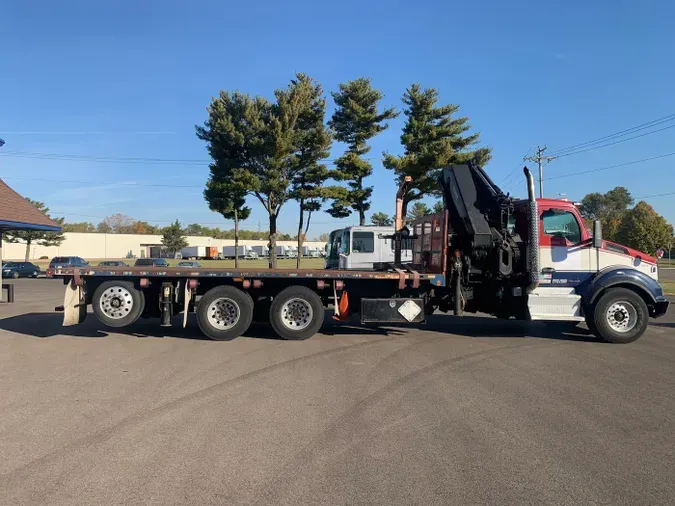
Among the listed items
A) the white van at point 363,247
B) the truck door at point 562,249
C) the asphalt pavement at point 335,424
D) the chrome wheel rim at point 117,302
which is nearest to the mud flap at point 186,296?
the asphalt pavement at point 335,424

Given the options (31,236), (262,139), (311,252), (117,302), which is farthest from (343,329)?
(311,252)

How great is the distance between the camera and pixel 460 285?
11.0 m

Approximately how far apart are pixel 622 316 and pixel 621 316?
0.02 metres

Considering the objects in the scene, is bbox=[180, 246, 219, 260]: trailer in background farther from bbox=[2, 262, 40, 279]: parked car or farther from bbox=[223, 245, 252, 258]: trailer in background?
bbox=[2, 262, 40, 279]: parked car

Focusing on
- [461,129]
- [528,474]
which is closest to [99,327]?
[528,474]

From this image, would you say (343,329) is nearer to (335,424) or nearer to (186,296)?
(186,296)

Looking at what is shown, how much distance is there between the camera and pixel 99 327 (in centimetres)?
1230

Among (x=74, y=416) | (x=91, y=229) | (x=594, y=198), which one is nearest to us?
(x=74, y=416)

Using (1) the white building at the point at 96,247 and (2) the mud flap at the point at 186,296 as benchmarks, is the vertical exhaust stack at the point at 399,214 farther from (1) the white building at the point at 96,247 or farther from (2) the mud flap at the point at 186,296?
(1) the white building at the point at 96,247

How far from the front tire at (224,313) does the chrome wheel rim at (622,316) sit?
278 inches

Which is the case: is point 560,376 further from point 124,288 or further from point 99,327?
point 99,327

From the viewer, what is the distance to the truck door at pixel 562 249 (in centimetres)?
1077

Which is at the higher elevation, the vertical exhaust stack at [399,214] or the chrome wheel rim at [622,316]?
the vertical exhaust stack at [399,214]

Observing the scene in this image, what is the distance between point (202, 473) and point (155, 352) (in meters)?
5.47
